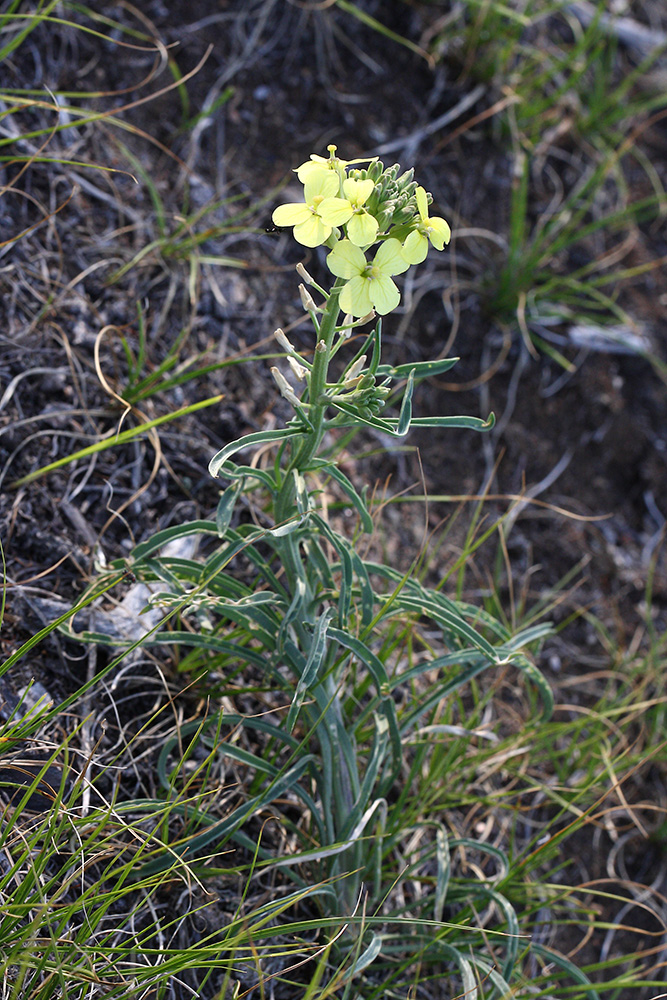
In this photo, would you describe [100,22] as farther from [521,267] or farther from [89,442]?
[521,267]

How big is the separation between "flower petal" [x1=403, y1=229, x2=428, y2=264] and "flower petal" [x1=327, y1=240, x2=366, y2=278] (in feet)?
0.22

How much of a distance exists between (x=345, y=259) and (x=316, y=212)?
2.8 inches

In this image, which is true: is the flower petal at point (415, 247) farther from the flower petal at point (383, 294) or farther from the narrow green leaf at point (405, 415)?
the narrow green leaf at point (405, 415)

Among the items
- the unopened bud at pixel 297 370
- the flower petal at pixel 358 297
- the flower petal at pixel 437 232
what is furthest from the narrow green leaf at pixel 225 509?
the flower petal at pixel 437 232

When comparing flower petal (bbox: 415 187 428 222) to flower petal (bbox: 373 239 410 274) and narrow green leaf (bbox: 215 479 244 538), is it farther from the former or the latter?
narrow green leaf (bbox: 215 479 244 538)

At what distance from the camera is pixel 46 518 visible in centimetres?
156

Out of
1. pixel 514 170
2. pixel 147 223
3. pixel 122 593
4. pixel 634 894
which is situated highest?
pixel 147 223

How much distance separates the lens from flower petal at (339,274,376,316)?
99 centimetres

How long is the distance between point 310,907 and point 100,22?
225 cm

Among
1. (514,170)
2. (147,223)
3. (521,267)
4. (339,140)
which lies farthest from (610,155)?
(147,223)

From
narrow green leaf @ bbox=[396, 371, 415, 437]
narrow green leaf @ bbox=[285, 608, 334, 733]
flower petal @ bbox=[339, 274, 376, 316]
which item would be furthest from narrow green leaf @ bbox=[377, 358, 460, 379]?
narrow green leaf @ bbox=[285, 608, 334, 733]

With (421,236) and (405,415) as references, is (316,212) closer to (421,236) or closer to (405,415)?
(421,236)

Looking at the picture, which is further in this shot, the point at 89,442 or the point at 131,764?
the point at 89,442

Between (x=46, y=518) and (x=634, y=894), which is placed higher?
(x=46, y=518)
